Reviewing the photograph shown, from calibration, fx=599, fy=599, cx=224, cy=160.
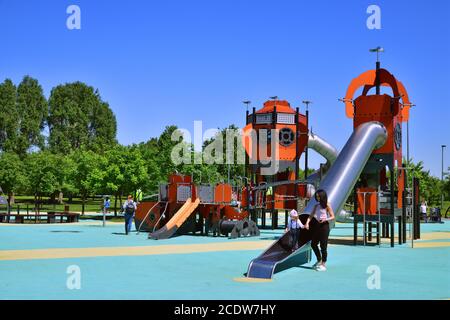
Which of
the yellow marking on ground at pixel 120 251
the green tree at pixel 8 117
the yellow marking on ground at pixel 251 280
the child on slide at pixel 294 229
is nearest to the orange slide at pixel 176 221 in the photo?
the yellow marking on ground at pixel 120 251

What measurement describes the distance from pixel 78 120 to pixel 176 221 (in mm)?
73698

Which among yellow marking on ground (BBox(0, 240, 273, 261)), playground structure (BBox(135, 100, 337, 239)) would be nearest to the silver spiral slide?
yellow marking on ground (BBox(0, 240, 273, 261))

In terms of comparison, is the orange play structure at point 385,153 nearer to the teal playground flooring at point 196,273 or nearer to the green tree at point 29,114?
the teal playground flooring at point 196,273

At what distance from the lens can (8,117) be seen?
83000mm

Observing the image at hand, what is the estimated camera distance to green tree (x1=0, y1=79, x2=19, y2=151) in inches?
3246

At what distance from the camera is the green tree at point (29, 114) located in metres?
84.4

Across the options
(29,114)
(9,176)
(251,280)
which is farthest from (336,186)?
(29,114)

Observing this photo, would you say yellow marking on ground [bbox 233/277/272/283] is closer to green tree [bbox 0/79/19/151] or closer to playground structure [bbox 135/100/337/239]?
playground structure [bbox 135/100/337/239]

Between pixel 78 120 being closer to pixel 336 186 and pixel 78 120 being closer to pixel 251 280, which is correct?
pixel 336 186

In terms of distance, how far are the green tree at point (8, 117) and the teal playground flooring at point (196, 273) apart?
6531cm

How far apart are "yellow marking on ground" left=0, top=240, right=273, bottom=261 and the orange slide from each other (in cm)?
318

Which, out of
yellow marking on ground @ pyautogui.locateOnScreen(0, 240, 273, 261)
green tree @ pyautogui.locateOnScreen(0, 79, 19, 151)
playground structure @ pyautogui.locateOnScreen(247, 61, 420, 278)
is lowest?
yellow marking on ground @ pyautogui.locateOnScreen(0, 240, 273, 261)

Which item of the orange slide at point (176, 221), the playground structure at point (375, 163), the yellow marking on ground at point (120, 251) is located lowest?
the yellow marking on ground at point (120, 251)
